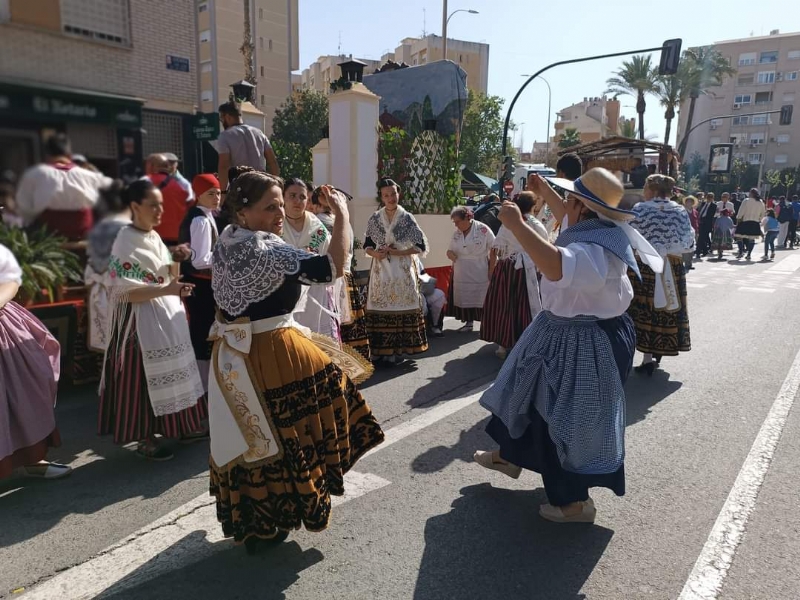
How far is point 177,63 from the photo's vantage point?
91 cm

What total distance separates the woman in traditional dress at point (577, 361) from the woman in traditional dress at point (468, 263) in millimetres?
4259

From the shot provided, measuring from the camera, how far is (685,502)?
3.31m

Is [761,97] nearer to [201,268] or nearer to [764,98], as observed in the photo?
[764,98]

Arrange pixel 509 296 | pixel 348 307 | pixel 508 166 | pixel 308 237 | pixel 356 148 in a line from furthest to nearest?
pixel 508 166 → pixel 356 148 → pixel 509 296 → pixel 348 307 → pixel 308 237

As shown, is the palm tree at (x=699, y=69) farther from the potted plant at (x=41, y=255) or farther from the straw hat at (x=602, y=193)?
the potted plant at (x=41, y=255)

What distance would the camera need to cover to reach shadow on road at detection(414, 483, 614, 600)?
2533 mm

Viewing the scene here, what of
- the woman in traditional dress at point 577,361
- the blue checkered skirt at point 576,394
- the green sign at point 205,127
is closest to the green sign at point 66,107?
the green sign at point 205,127

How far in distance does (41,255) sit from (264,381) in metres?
1.79

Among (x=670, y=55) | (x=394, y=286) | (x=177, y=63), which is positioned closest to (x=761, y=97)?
(x=670, y=55)

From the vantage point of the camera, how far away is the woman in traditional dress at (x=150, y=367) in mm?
3438

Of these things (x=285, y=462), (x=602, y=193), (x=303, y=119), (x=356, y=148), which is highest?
(x=303, y=119)

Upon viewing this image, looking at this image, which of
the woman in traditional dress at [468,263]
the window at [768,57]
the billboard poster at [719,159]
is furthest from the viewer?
the window at [768,57]

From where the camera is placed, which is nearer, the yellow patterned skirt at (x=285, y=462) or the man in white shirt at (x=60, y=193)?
the man in white shirt at (x=60, y=193)

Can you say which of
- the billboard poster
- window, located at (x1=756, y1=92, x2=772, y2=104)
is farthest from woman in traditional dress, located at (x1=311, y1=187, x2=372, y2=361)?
window, located at (x1=756, y1=92, x2=772, y2=104)
